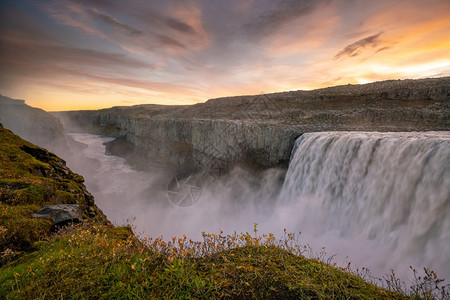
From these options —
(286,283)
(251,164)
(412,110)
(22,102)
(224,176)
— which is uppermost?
(22,102)

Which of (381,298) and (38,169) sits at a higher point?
(38,169)

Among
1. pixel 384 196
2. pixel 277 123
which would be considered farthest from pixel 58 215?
pixel 277 123

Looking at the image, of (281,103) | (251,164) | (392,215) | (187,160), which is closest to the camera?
(392,215)

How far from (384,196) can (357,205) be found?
2.18 meters

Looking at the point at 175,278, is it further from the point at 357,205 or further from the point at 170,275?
the point at 357,205

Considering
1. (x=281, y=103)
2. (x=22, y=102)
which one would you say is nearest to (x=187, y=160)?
(x=281, y=103)

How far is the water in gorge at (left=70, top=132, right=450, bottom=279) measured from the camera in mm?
9945

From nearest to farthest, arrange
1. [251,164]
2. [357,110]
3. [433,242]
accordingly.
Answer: [433,242] → [251,164] → [357,110]

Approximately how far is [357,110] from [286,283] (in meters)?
41.8

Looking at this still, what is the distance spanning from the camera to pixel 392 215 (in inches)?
470

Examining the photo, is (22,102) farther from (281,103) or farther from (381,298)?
(381,298)

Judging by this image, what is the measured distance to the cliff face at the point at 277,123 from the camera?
99.3 feet

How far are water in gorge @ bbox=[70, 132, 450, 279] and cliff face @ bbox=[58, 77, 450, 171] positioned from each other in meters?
5.32

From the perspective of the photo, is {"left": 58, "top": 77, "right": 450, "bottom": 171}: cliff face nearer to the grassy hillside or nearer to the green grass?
the grassy hillside
